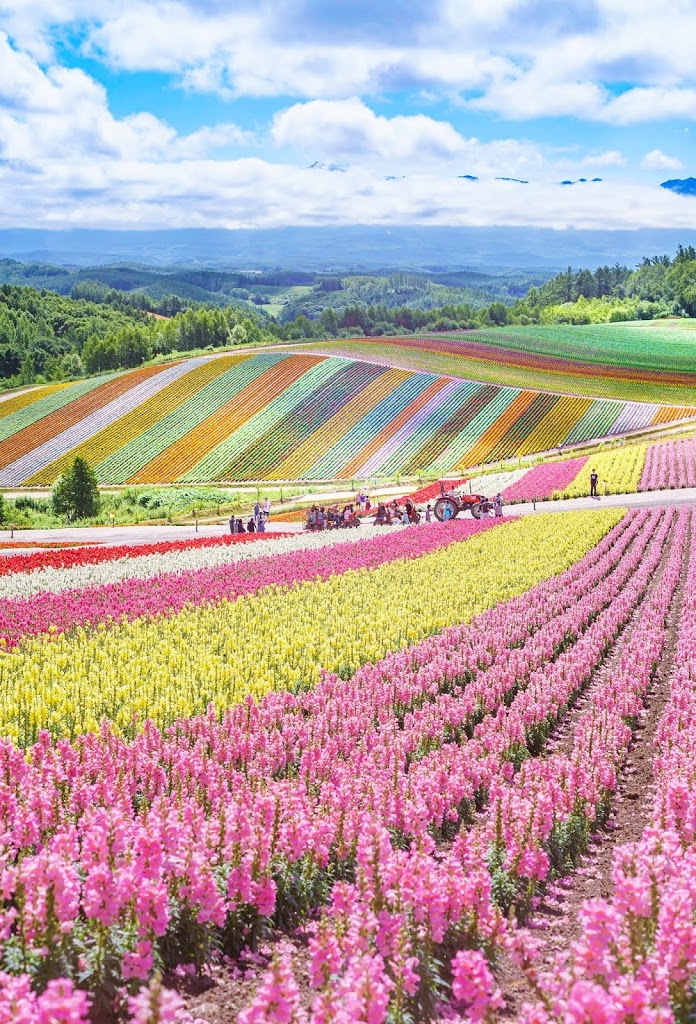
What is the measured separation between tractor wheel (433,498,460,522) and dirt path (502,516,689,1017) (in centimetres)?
2773

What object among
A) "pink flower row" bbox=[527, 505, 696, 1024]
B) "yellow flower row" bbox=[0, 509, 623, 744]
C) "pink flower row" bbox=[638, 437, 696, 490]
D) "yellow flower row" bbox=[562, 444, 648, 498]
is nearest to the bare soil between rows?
"pink flower row" bbox=[527, 505, 696, 1024]

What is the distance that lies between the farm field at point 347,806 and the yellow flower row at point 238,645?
8cm

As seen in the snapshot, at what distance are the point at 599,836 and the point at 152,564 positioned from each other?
21561 millimetres

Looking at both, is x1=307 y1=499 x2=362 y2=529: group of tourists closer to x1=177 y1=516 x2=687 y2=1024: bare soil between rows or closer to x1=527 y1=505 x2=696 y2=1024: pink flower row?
x1=177 y1=516 x2=687 y2=1024: bare soil between rows

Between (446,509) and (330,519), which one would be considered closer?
(446,509)

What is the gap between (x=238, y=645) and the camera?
1697cm

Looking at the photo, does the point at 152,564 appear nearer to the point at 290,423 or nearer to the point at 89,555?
the point at 89,555

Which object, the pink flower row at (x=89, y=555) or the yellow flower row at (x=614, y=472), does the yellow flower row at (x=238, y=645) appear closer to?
the pink flower row at (x=89, y=555)

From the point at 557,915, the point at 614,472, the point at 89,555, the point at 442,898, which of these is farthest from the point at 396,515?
the point at 442,898

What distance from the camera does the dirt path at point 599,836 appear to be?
802cm

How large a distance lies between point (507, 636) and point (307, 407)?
71.7m

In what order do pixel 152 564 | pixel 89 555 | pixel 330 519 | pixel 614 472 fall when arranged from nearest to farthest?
pixel 152 564, pixel 89 555, pixel 330 519, pixel 614 472

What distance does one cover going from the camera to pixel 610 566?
26.4 metres

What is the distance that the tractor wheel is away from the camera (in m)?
44.9
